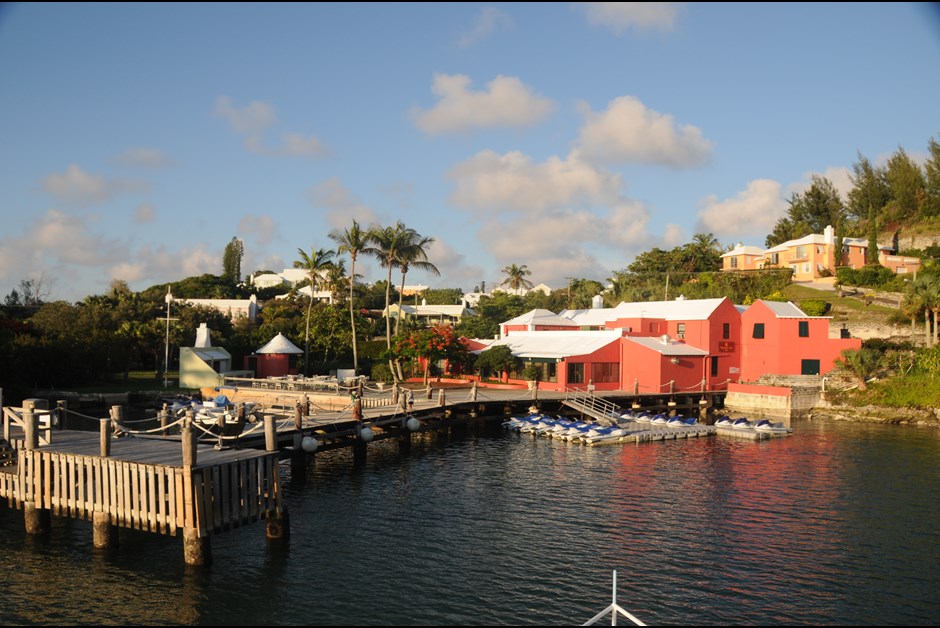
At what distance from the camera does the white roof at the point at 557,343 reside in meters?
55.3

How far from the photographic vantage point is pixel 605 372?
55812mm

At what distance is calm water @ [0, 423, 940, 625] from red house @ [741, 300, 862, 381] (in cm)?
2365

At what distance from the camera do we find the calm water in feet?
56.7

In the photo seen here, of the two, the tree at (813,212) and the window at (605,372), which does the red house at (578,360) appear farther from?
the tree at (813,212)

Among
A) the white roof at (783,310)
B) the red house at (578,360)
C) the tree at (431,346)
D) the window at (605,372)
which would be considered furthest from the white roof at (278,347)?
the white roof at (783,310)

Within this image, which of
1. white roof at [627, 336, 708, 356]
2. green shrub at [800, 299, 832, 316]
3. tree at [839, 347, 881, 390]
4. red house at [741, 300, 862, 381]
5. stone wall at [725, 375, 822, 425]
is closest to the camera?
tree at [839, 347, 881, 390]

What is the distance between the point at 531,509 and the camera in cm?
2639

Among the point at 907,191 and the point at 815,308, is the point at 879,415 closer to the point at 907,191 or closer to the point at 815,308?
the point at 815,308

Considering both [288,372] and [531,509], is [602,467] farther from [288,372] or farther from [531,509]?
[288,372]

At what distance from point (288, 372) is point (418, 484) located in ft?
118

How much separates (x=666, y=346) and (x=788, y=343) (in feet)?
33.5

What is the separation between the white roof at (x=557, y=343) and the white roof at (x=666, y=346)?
70.3 inches

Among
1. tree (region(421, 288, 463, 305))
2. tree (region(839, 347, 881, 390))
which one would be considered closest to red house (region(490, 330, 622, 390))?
tree (region(839, 347, 881, 390))

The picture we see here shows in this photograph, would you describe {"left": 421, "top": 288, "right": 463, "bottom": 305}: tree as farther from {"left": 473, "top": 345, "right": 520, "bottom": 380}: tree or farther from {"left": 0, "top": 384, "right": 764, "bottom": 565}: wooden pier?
{"left": 0, "top": 384, "right": 764, "bottom": 565}: wooden pier
